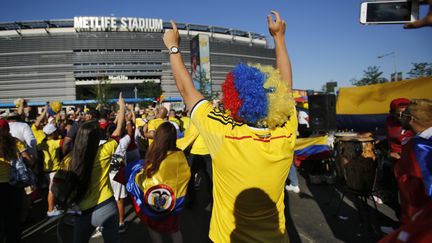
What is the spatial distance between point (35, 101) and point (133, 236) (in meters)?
79.4

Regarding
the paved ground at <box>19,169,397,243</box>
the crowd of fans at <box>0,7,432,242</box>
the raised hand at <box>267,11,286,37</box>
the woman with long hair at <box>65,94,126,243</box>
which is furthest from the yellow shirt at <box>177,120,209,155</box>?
the raised hand at <box>267,11,286,37</box>

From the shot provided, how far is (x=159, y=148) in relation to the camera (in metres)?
2.83

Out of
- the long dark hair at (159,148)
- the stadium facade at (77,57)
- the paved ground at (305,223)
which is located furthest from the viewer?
the stadium facade at (77,57)

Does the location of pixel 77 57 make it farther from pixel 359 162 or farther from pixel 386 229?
pixel 386 229

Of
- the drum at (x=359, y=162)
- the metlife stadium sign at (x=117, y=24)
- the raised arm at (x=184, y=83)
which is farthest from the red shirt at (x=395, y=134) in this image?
the metlife stadium sign at (x=117, y=24)

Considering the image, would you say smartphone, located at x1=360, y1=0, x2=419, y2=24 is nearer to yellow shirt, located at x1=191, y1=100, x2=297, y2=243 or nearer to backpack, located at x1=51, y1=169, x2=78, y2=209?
yellow shirt, located at x1=191, y1=100, x2=297, y2=243

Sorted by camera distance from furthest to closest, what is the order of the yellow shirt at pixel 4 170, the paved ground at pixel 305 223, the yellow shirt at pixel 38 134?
the yellow shirt at pixel 38 134
the paved ground at pixel 305 223
the yellow shirt at pixel 4 170

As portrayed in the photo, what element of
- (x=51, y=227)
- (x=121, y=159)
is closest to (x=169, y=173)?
(x=121, y=159)

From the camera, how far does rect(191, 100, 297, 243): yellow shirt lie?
1.59 m

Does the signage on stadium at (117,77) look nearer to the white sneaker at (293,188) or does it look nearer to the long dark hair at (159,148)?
the white sneaker at (293,188)

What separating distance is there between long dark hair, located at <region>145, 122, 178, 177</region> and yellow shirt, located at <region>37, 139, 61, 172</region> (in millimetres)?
4003

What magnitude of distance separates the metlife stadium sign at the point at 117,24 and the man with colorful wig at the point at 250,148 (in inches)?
3127

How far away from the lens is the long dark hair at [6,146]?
11.1ft

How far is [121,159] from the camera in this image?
4242 millimetres
